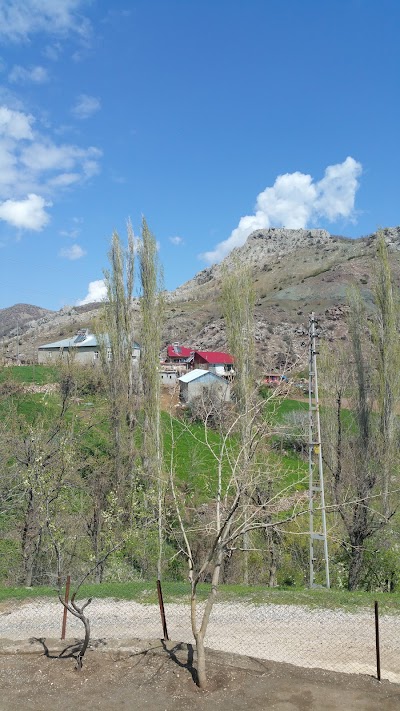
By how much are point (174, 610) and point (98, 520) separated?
22.7 ft

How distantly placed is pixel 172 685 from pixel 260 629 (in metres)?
2.86

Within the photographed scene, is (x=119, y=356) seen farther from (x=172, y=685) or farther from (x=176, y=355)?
(x=176, y=355)

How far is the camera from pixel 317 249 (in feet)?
445

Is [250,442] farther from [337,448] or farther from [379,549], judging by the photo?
[337,448]

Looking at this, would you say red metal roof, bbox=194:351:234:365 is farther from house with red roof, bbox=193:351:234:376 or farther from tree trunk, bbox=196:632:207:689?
tree trunk, bbox=196:632:207:689

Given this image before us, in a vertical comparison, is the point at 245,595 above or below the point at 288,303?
below

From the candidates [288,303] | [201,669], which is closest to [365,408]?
[201,669]

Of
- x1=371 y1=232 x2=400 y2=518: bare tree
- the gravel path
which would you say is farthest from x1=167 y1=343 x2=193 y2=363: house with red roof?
the gravel path

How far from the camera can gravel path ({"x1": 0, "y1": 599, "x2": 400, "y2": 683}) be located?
8.38m

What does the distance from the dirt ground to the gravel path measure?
2.15 feet

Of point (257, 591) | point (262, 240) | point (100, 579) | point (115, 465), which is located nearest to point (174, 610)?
point (257, 591)

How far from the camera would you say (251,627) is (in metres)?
9.79

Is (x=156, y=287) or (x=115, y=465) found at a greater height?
(x=156, y=287)

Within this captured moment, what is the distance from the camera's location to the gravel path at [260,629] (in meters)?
8.38
